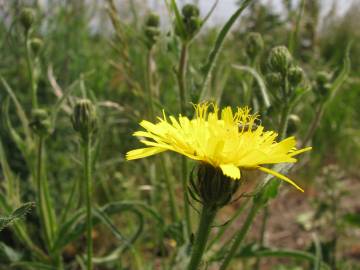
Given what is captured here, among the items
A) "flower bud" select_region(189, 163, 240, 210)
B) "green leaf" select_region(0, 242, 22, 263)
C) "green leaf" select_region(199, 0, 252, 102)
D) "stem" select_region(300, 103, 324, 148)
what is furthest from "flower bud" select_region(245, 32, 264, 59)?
"green leaf" select_region(0, 242, 22, 263)

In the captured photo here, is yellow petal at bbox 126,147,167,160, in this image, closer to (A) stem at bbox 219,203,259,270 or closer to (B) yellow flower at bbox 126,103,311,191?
(B) yellow flower at bbox 126,103,311,191

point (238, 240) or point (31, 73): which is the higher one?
point (31, 73)

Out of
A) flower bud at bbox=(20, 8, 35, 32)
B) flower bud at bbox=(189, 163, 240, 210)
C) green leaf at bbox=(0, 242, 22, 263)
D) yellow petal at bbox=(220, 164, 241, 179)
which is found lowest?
green leaf at bbox=(0, 242, 22, 263)

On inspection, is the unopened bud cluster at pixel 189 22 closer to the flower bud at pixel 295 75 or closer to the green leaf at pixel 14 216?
the flower bud at pixel 295 75

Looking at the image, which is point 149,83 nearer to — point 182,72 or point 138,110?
point 182,72

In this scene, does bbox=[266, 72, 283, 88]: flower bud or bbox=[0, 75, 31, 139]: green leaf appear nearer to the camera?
bbox=[266, 72, 283, 88]: flower bud

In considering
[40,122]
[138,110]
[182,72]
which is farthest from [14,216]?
[138,110]

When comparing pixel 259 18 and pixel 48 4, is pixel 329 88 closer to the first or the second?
pixel 259 18

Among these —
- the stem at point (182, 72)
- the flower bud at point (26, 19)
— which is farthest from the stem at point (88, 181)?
the flower bud at point (26, 19)
